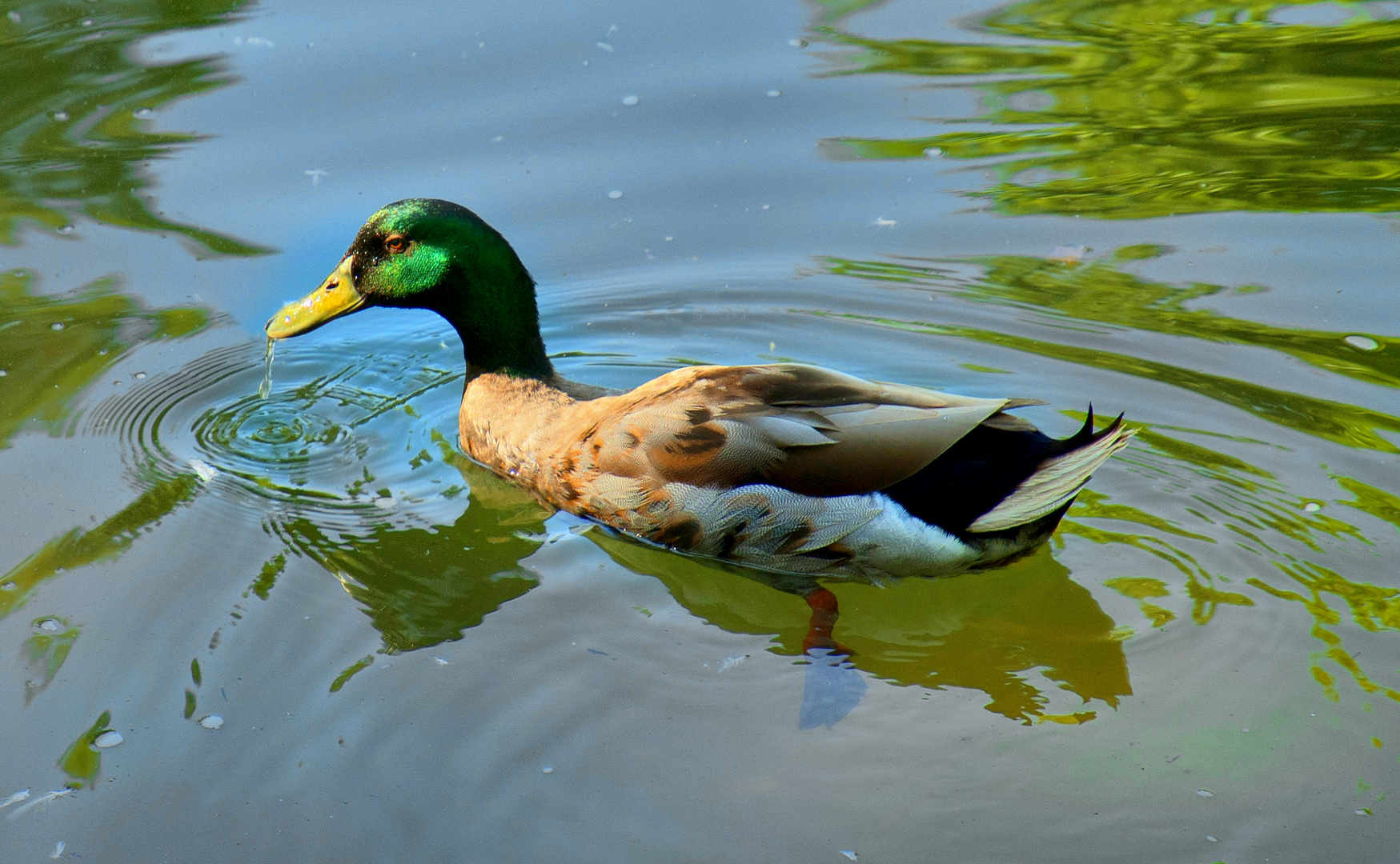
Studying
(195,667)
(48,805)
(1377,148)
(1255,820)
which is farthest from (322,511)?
(1377,148)

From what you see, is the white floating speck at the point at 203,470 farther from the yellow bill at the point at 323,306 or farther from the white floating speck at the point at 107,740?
the white floating speck at the point at 107,740

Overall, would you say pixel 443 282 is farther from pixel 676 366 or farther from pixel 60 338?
pixel 60 338

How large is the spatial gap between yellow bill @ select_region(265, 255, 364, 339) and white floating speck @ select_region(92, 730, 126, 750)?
1886mm

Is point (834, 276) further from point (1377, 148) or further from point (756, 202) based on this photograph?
point (1377, 148)

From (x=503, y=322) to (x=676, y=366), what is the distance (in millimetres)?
865

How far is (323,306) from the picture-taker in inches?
196

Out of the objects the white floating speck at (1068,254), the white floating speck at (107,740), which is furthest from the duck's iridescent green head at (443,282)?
the white floating speck at (1068,254)

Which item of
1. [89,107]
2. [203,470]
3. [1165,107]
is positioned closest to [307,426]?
[203,470]

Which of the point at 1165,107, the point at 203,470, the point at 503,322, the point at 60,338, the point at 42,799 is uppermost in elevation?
the point at 1165,107

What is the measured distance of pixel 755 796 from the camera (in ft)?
10.7

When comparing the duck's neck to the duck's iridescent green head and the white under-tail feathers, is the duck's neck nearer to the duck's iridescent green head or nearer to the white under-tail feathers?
the duck's iridescent green head

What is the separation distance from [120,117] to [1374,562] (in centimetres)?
666

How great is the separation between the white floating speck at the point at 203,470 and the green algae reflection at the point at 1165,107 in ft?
12.0

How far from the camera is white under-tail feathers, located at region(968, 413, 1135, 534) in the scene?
366 cm
